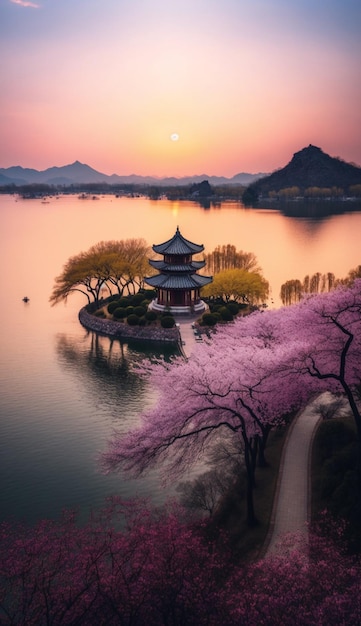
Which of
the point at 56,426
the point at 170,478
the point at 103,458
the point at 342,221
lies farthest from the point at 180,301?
the point at 342,221

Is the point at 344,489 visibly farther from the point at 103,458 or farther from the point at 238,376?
the point at 103,458

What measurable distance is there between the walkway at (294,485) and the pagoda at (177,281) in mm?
29848

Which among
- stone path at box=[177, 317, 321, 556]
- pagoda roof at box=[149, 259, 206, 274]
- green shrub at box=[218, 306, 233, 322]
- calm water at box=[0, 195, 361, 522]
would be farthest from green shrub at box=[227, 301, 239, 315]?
stone path at box=[177, 317, 321, 556]

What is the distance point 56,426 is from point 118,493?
945cm

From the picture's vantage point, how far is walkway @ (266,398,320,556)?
20.5 m

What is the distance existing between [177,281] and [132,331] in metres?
9.59

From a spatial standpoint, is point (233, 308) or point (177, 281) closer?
point (233, 308)

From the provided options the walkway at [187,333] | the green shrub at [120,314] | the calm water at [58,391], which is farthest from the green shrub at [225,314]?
the calm water at [58,391]

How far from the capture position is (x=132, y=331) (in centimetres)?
5306

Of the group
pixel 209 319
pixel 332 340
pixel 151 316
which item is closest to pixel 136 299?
pixel 151 316

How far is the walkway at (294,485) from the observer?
20531mm

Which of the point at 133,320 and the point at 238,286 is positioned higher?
the point at 238,286

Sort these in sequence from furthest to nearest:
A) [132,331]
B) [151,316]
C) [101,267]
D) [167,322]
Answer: [101,267], [151,316], [132,331], [167,322]

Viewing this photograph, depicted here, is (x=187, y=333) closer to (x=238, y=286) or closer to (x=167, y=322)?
(x=167, y=322)
